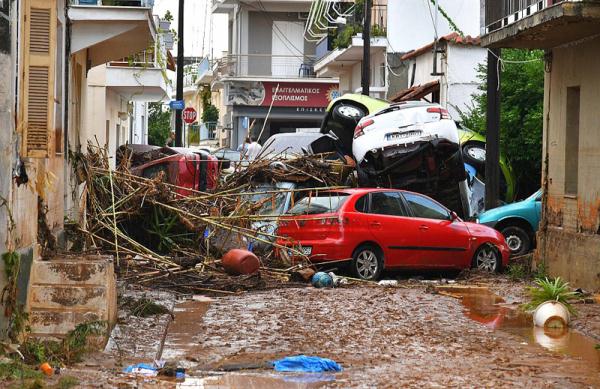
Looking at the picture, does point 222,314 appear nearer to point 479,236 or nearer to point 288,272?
point 288,272

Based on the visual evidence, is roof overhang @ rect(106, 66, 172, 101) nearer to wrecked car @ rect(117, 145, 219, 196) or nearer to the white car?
wrecked car @ rect(117, 145, 219, 196)

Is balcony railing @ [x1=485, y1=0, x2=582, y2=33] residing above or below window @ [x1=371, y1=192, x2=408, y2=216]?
above

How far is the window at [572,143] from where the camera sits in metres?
18.5

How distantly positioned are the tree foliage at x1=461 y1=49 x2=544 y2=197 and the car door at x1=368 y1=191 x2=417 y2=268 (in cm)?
697

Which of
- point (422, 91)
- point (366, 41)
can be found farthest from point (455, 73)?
point (366, 41)

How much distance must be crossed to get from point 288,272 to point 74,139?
4.06m

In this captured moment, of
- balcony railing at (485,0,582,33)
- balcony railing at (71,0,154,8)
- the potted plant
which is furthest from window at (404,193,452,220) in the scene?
balcony railing at (71,0,154,8)

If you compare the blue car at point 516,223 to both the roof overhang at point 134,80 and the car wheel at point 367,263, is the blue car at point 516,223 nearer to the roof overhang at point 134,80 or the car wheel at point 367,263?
the car wheel at point 367,263

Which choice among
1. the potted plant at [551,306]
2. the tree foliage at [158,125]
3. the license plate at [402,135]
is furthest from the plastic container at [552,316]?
the tree foliage at [158,125]

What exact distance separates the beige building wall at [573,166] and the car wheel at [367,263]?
9.43 ft

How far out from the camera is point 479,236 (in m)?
19.8

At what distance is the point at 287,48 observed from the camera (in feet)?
188

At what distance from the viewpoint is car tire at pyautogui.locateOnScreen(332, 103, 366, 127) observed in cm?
2623

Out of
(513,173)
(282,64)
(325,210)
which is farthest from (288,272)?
(282,64)
